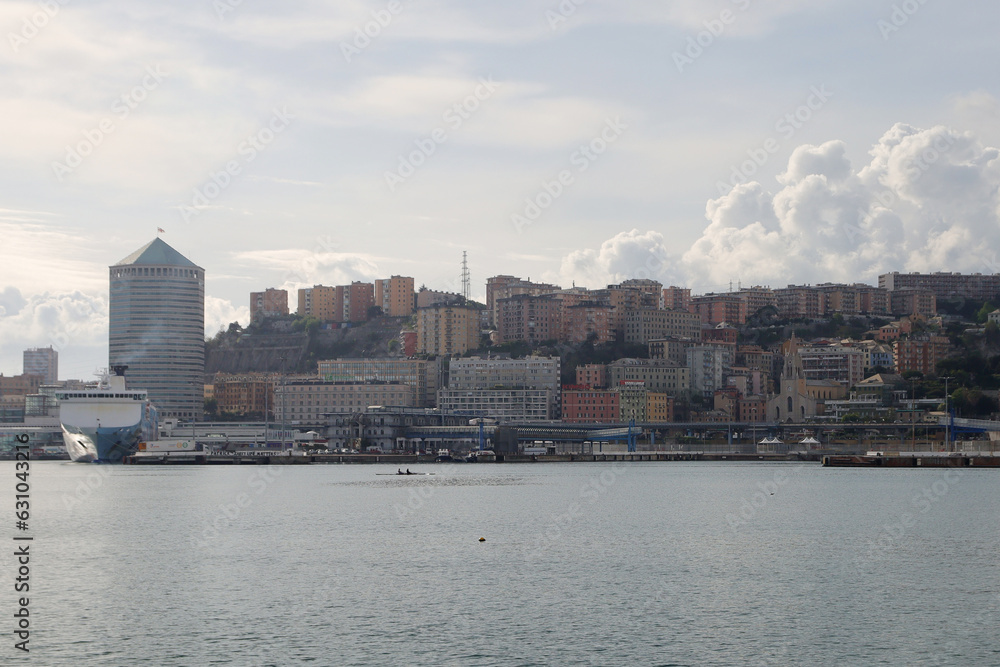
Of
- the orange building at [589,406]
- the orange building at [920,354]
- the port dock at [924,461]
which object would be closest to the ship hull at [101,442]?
the orange building at [589,406]

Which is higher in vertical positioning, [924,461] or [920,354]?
[920,354]

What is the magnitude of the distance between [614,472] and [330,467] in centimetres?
3280

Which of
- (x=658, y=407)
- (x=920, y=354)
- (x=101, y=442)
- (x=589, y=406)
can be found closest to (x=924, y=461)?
(x=658, y=407)

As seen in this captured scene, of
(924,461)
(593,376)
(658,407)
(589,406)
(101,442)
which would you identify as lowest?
(924,461)

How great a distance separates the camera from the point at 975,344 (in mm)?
192875

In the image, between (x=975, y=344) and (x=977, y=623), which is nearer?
(x=977, y=623)

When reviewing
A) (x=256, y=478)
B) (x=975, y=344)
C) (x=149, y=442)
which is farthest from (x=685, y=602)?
(x=975, y=344)

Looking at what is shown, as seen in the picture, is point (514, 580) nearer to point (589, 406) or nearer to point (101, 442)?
point (101, 442)

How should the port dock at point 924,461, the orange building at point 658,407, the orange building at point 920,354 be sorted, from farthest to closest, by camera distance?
the orange building at point 920,354 < the orange building at point 658,407 < the port dock at point 924,461

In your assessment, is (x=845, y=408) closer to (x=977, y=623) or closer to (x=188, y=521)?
(x=188, y=521)

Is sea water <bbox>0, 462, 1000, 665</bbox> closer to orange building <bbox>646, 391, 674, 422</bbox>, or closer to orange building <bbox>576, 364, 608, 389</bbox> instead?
orange building <bbox>646, 391, 674, 422</bbox>

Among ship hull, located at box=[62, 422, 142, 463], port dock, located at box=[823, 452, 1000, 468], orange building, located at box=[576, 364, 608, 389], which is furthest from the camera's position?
orange building, located at box=[576, 364, 608, 389]

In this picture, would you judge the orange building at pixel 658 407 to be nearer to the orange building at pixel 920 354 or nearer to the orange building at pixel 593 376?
the orange building at pixel 593 376

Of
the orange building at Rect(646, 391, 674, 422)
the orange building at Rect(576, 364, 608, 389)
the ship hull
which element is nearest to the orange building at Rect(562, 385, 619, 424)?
the orange building at Rect(646, 391, 674, 422)
